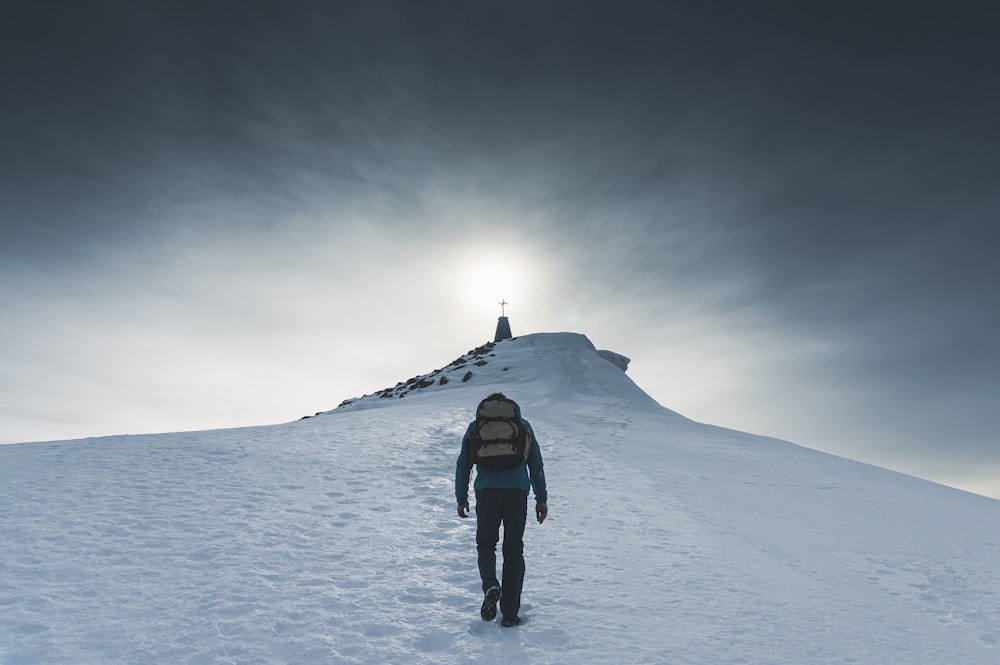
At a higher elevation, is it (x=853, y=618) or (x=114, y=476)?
(x=114, y=476)

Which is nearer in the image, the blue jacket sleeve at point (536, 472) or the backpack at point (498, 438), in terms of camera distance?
the backpack at point (498, 438)

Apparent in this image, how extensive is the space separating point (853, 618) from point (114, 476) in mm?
9994

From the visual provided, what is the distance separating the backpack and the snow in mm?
1437

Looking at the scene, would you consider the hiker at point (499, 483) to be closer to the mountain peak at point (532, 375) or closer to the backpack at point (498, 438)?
the backpack at point (498, 438)

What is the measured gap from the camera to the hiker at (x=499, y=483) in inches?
217

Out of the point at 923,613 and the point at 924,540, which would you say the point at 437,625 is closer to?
the point at 923,613

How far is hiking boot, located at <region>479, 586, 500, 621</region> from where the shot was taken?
17.7 ft

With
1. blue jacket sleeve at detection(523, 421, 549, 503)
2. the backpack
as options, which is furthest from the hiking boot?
the backpack

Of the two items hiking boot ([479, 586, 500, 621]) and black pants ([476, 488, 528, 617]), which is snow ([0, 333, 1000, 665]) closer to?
hiking boot ([479, 586, 500, 621])

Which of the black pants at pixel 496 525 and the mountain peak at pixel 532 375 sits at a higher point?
the mountain peak at pixel 532 375

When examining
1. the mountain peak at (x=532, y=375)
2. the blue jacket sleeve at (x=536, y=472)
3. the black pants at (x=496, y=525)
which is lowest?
the black pants at (x=496, y=525)

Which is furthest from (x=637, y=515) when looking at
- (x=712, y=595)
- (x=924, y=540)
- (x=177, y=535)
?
(x=177, y=535)

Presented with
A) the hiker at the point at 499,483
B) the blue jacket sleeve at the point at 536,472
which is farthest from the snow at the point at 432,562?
the blue jacket sleeve at the point at 536,472

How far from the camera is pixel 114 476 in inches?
357
